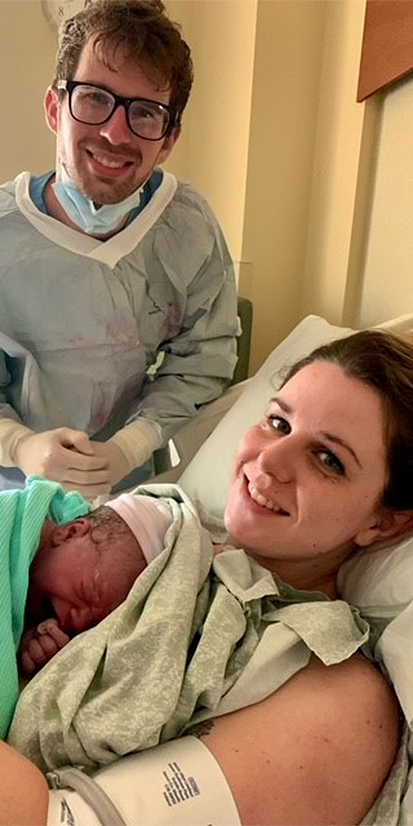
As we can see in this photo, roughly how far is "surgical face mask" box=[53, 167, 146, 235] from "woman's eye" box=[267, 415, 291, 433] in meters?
0.64

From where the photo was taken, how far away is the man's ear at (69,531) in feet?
3.31

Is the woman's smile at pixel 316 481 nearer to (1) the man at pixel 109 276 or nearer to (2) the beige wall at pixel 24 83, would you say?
(1) the man at pixel 109 276

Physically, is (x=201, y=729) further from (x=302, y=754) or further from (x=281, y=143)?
(x=281, y=143)

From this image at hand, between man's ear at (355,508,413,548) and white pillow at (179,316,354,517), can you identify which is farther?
white pillow at (179,316,354,517)

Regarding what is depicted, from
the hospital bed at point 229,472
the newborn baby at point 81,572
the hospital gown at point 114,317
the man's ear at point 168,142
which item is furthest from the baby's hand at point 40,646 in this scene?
the man's ear at point 168,142

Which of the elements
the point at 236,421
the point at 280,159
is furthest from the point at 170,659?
the point at 280,159

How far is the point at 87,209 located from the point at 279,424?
68 cm

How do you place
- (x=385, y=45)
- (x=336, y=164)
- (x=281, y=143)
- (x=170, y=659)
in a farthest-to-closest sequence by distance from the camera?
(x=281, y=143)
(x=336, y=164)
(x=385, y=45)
(x=170, y=659)

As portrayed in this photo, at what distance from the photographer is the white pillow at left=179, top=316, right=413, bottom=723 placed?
38.0 inches

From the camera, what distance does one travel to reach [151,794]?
76cm

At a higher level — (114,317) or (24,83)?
(24,83)

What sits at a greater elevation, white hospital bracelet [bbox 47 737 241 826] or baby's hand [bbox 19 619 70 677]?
baby's hand [bbox 19 619 70 677]

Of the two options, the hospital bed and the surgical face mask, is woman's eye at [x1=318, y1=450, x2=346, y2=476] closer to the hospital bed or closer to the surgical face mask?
the hospital bed

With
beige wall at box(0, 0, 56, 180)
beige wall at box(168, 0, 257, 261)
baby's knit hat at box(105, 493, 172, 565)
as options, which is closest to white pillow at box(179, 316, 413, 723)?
baby's knit hat at box(105, 493, 172, 565)
